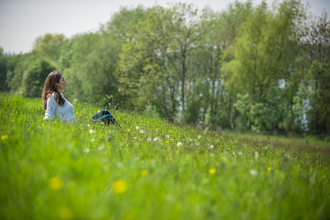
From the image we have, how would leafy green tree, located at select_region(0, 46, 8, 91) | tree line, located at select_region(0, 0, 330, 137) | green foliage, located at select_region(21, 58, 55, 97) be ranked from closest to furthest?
tree line, located at select_region(0, 0, 330, 137) → green foliage, located at select_region(21, 58, 55, 97) → leafy green tree, located at select_region(0, 46, 8, 91)

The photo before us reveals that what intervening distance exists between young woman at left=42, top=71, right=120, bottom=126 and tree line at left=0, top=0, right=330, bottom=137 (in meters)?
13.3

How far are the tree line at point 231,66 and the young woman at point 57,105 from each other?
1329 cm

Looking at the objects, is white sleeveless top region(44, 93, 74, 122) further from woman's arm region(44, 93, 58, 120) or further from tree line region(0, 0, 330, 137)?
tree line region(0, 0, 330, 137)

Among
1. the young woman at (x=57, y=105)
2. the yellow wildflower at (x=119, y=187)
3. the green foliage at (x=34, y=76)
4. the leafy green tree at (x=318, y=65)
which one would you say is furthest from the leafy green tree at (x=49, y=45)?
the yellow wildflower at (x=119, y=187)

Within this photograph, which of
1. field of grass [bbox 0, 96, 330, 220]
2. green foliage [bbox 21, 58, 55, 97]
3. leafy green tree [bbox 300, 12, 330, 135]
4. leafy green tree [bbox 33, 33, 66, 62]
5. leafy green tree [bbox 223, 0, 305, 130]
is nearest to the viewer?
field of grass [bbox 0, 96, 330, 220]

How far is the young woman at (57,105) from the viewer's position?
475 centimetres

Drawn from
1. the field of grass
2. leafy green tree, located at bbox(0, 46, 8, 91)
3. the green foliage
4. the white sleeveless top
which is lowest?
the field of grass

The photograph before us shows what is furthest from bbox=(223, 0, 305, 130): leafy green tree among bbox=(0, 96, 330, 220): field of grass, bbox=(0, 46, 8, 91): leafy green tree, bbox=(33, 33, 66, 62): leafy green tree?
bbox=(0, 46, 8, 91): leafy green tree

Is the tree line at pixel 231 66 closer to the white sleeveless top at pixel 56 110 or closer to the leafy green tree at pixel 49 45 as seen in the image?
the white sleeveless top at pixel 56 110

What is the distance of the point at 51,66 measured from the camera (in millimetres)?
29125

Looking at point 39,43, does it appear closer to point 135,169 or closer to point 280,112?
point 280,112

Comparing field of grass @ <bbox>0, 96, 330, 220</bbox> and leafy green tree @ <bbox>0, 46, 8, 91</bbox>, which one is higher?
leafy green tree @ <bbox>0, 46, 8, 91</bbox>

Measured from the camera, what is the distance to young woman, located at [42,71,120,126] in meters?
4.75

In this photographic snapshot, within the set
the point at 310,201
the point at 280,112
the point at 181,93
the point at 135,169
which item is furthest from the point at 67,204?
the point at 280,112
